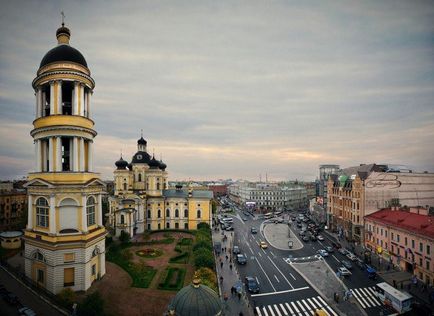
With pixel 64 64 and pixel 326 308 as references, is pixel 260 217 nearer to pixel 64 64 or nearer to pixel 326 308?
pixel 326 308

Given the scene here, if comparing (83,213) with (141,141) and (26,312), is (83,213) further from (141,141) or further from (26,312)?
(141,141)

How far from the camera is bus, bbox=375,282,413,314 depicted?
2911cm

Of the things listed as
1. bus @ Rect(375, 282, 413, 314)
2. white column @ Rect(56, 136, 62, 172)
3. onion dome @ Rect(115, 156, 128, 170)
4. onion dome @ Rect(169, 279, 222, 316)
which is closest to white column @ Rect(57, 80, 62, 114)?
white column @ Rect(56, 136, 62, 172)

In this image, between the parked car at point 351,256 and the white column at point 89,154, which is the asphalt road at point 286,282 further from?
the white column at point 89,154

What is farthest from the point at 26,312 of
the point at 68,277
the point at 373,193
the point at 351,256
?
the point at 373,193

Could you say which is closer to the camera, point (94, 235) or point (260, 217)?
point (94, 235)

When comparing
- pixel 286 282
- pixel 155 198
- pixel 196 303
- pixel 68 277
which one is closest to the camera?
pixel 196 303

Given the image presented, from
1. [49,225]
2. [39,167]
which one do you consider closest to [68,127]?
[39,167]

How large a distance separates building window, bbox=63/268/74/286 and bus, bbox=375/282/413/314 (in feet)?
110

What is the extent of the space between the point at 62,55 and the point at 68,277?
22.0 meters

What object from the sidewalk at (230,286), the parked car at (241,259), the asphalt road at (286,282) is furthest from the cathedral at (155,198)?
the parked car at (241,259)

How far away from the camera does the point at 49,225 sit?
26969 mm

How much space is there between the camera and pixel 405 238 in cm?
4284

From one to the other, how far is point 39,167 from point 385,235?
5302 cm
